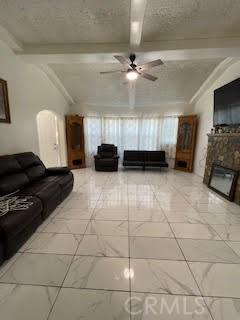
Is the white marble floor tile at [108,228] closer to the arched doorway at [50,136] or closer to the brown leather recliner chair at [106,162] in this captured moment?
the arched doorway at [50,136]

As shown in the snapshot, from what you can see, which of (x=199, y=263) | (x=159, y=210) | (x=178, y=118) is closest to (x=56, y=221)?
(x=159, y=210)

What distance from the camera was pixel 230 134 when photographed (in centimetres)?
369

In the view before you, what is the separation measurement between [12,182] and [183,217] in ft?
9.24

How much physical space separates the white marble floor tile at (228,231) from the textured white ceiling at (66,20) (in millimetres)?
3462

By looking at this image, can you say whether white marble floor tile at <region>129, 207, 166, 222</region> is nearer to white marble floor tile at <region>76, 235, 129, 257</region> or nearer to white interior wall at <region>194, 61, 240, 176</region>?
white marble floor tile at <region>76, 235, 129, 257</region>

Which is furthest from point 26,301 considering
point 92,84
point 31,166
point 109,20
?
point 92,84

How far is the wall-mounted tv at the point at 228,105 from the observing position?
341 centimetres

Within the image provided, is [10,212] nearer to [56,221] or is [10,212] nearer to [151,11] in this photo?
[56,221]

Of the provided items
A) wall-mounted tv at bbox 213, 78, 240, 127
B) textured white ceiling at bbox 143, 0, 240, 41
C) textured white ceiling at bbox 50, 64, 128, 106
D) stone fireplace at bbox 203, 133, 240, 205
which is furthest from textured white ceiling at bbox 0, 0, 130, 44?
stone fireplace at bbox 203, 133, 240, 205

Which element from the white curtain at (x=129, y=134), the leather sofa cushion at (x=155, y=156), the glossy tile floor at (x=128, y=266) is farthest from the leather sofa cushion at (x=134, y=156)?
the glossy tile floor at (x=128, y=266)

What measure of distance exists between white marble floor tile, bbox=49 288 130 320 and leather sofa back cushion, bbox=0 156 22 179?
2.04 meters

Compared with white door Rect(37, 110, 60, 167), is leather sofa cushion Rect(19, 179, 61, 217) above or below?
below

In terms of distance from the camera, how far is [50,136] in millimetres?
5633

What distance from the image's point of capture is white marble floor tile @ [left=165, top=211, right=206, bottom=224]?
8.92ft
